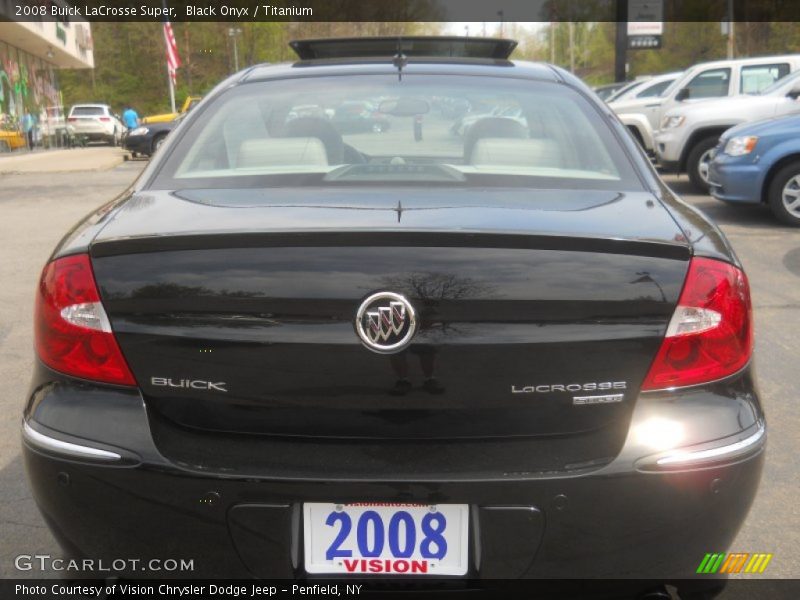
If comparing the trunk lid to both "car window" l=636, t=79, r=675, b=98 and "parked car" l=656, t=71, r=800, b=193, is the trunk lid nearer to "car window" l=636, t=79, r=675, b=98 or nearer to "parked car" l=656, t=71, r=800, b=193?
"parked car" l=656, t=71, r=800, b=193

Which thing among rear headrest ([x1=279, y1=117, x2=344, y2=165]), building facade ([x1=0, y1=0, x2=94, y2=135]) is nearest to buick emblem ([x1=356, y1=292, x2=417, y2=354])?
rear headrest ([x1=279, y1=117, x2=344, y2=165])

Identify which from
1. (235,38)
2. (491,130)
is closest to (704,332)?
(491,130)

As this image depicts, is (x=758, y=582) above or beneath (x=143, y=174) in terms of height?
beneath

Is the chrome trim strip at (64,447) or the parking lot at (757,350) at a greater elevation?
the chrome trim strip at (64,447)

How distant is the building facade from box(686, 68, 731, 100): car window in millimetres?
19948

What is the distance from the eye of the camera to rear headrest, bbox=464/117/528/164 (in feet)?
10.5

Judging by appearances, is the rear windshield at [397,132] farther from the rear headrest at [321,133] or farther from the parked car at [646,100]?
the parked car at [646,100]

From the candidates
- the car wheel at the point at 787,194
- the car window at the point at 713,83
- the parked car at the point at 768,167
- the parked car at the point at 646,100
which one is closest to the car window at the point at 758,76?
the car window at the point at 713,83

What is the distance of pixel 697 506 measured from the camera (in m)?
2.06

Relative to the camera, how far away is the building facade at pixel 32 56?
1184 inches

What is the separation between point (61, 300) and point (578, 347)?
1.17 metres

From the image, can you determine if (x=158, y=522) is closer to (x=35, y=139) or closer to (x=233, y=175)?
(x=233, y=175)

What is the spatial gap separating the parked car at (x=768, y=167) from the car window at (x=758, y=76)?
5261mm

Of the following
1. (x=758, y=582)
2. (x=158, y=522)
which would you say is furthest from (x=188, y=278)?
(x=758, y=582)
